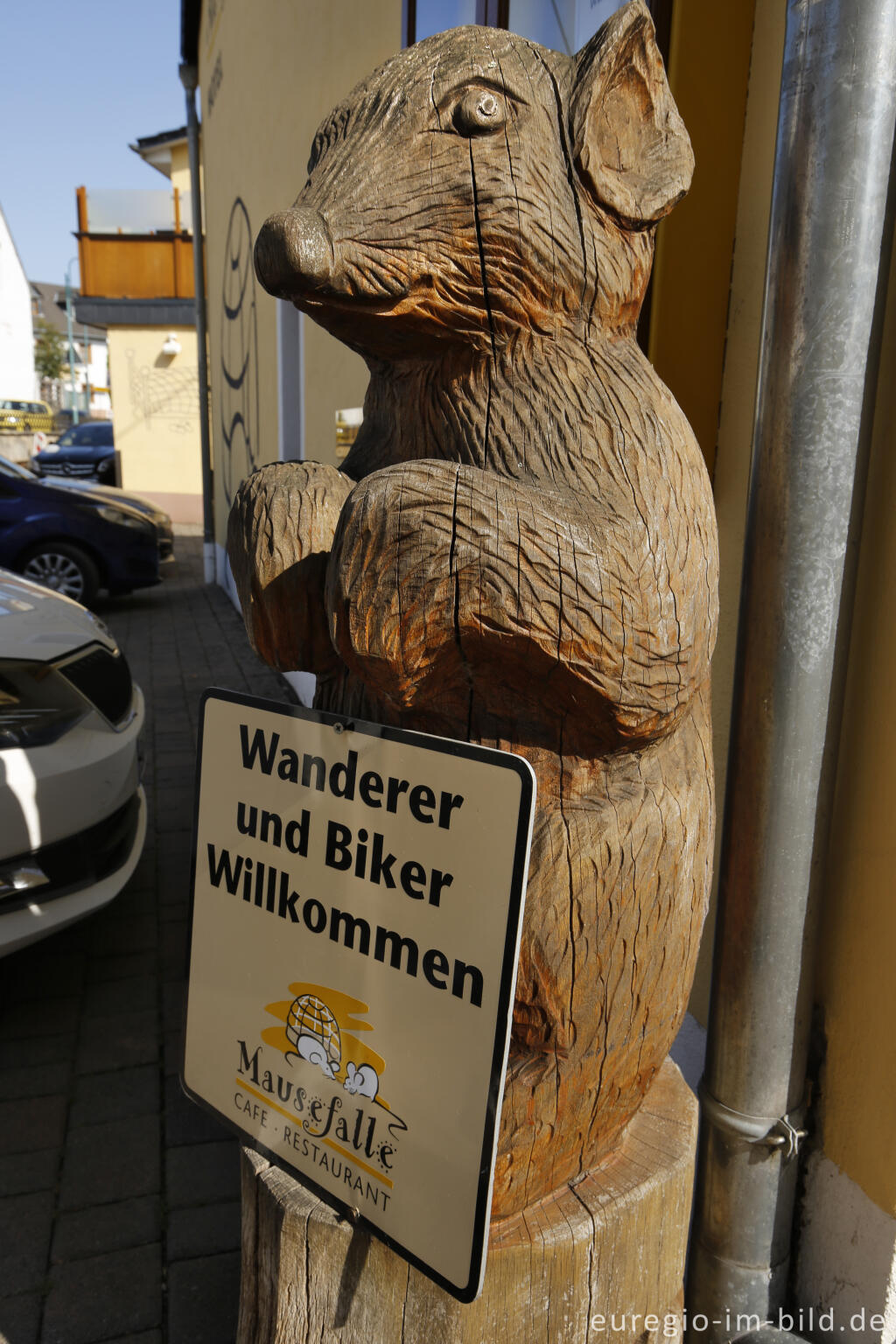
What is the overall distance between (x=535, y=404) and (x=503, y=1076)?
29.0 inches

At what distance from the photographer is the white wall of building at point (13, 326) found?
43.8m

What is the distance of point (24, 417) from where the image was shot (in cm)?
3716

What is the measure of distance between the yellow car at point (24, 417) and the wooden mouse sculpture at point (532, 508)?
37057 mm

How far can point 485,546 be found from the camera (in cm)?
98

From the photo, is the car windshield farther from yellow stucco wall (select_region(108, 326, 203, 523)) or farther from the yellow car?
the yellow car

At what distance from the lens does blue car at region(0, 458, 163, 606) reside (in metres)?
8.90

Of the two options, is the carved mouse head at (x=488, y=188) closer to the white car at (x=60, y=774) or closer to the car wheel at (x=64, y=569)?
the white car at (x=60, y=774)

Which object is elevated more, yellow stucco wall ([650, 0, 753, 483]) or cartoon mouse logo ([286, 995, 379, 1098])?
yellow stucco wall ([650, 0, 753, 483])

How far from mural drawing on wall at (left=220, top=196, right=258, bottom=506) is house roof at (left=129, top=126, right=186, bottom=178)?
1308 centimetres

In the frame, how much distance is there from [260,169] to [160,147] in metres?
16.5

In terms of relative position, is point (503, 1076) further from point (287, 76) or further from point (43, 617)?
point (287, 76)

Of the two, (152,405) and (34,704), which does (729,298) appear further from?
(152,405)

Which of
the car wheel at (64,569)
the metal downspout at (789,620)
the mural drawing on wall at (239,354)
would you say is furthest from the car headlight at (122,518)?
Answer: the metal downspout at (789,620)

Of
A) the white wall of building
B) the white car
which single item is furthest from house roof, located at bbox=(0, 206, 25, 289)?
the white car
